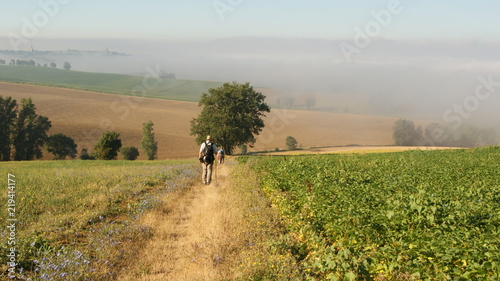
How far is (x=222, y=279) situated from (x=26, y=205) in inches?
383

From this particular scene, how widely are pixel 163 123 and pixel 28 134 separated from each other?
137ft

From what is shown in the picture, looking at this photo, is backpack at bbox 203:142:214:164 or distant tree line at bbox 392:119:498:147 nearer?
backpack at bbox 203:142:214:164

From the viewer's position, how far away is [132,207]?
1473cm

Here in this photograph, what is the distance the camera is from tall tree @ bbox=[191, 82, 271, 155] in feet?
205

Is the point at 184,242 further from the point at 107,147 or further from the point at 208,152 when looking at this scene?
the point at 107,147

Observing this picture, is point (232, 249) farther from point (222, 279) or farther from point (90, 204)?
point (90, 204)

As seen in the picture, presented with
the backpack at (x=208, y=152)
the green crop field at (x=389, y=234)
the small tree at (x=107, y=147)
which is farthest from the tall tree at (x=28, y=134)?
the green crop field at (x=389, y=234)

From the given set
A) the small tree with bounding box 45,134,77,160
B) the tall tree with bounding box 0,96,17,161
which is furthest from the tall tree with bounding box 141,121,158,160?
the tall tree with bounding box 0,96,17,161

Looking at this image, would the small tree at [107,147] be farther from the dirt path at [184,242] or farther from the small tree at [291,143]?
the dirt path at [184,242]

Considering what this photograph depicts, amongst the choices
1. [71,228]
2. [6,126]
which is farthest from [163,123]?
[71,228]

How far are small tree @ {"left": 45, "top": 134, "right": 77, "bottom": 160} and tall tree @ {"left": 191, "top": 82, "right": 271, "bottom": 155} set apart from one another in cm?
3511

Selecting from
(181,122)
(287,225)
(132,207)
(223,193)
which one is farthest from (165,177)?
(181,122)

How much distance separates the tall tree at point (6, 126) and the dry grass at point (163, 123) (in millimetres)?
8514

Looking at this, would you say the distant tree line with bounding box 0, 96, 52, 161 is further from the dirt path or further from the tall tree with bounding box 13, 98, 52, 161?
the dirt path
